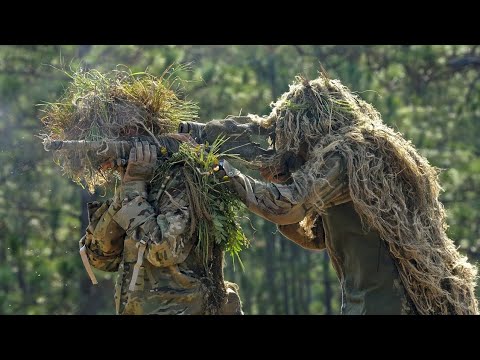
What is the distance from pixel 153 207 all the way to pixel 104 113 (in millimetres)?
765

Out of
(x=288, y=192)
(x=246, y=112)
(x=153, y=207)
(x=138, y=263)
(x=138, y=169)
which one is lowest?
(x=138, y=263)

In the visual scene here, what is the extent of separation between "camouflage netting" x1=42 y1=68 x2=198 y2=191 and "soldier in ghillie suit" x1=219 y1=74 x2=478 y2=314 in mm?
738

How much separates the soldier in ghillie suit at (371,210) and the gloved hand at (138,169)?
56 cm

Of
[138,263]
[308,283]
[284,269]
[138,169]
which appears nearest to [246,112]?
[284,269]

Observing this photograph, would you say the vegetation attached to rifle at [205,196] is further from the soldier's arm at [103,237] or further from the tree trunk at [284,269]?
the tree trunk at [284,269]

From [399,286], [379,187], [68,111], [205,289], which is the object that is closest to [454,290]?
[399,286]

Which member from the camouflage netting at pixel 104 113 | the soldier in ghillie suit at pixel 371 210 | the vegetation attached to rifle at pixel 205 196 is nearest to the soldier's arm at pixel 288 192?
the soldier in ghillie suit at pixel 371 210

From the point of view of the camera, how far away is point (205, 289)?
317 inches

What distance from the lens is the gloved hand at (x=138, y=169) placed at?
8.01 m

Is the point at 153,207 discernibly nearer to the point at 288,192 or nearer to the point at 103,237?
the point at 103,237

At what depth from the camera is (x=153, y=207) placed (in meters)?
8.05

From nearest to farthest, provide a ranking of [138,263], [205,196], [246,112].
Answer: [138,263] < [205,196] < [246,112]

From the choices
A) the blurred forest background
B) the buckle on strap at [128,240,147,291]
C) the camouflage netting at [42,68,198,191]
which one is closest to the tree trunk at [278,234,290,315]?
the blurred forest background

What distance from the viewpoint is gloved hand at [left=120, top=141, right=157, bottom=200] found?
801cm
